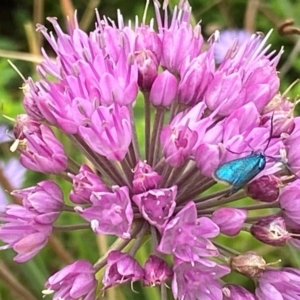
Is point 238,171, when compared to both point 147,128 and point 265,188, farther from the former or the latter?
point 147,128

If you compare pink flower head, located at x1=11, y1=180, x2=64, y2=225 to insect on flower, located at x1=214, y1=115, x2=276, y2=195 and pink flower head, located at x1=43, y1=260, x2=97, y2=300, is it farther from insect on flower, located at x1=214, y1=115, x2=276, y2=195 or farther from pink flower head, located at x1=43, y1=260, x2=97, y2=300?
insect on flower, located at x1=214, y1=115, x2=276, y2=195

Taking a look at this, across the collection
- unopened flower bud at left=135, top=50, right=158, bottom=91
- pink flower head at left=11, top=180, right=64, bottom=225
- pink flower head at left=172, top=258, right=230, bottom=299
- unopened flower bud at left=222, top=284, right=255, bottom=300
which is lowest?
unopened flower bud at left=222, top=284, right=255, bottom=300

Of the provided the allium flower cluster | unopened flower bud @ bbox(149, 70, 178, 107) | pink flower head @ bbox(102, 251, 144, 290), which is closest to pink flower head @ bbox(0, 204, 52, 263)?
the allium flower cluster

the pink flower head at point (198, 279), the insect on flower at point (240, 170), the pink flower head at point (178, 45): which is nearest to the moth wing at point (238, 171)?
the insect on flower at point (240, 170)

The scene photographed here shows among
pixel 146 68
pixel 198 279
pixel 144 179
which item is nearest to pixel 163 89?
pixel 146 68

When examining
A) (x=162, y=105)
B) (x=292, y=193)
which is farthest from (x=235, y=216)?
(x=162, y=105)

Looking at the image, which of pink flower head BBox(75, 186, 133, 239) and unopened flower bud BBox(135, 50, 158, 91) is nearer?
pink flower head BBox(75, 186, 133, 239)

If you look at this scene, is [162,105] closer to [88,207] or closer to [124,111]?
[124,111]
